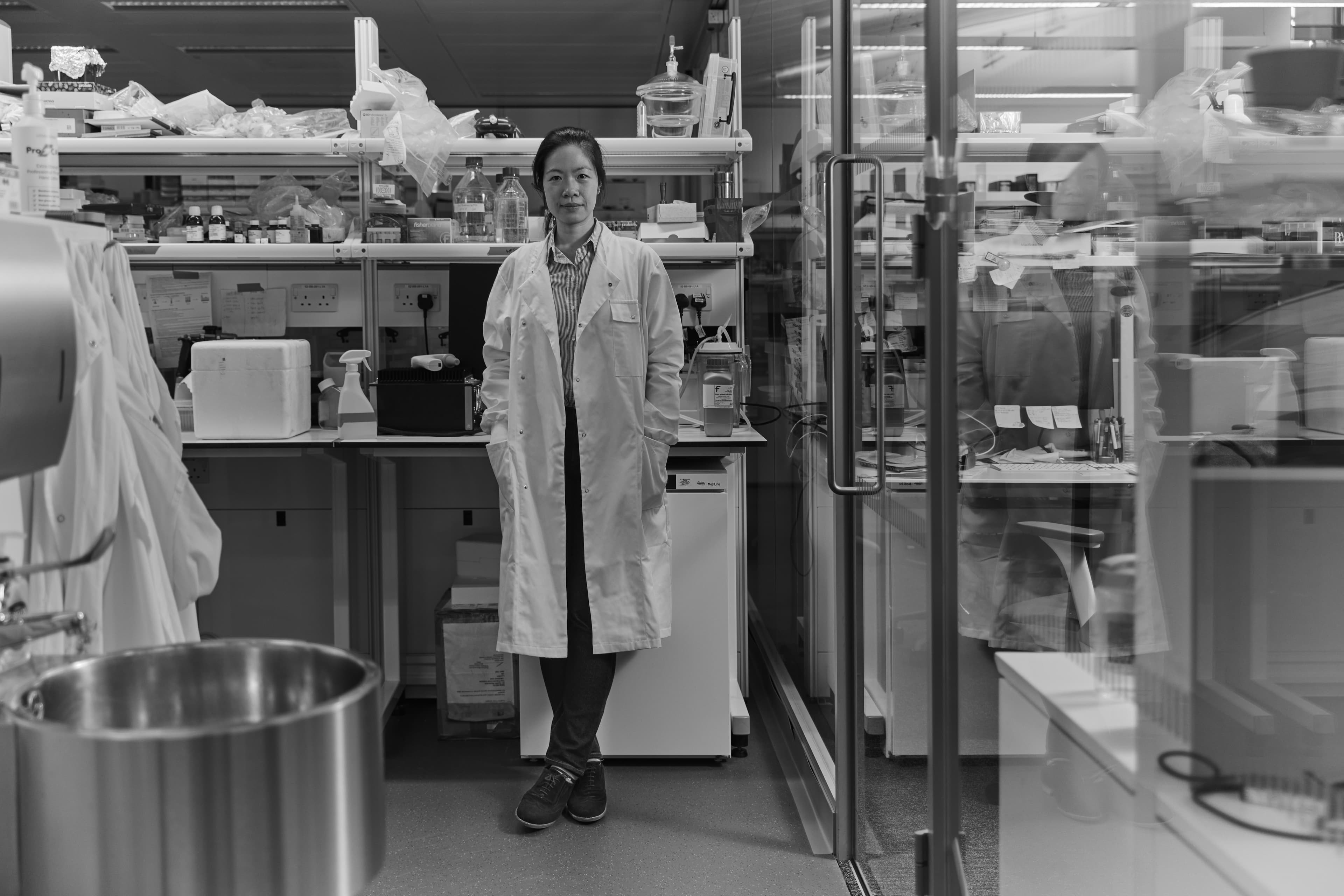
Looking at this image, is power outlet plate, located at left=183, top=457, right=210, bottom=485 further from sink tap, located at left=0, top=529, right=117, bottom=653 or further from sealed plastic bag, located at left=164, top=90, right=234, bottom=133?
sink tap, located at left=0, top=529, right=117, bottom=653

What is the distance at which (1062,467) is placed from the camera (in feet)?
5.21

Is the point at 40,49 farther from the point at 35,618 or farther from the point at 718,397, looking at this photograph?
the point at 35,618

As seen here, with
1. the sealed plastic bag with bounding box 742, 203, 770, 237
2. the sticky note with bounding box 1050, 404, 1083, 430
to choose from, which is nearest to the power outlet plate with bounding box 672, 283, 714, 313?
the sealed plastic bag with bounding box 742, 203, 770, 237

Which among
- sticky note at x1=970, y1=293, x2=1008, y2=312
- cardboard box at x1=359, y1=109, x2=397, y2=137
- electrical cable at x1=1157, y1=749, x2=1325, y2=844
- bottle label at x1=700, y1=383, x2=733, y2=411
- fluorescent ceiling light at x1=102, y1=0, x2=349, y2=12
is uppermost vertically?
fluorescent ceiling light at x1=102, y1=0, x2=349, y2=12

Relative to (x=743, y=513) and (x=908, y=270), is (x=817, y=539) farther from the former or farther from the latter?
(x=908, y=270)

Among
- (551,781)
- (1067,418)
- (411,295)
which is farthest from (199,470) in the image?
(1067,418)

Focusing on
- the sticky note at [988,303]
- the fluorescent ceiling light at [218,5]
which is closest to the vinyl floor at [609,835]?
the sticky note at [988,303]

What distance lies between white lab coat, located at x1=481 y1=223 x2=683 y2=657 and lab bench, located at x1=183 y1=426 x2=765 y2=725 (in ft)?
1.00

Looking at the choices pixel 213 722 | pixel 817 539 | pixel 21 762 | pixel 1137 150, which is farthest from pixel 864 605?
pixel 21 762

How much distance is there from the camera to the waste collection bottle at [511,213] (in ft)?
12.0

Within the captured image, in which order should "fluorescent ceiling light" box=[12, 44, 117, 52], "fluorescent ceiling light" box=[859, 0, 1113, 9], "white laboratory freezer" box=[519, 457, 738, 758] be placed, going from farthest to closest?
"fluorescent ceiling light" box=[12, 44, 117, 52], "white laboratory freezer" box=[519, 457, 738, 758], "fluorescent ceiling light" box=[859, 0, 1113, 9]

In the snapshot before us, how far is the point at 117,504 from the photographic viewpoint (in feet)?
4.83

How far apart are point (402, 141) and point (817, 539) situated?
1732mm

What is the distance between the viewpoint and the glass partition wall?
106cm
